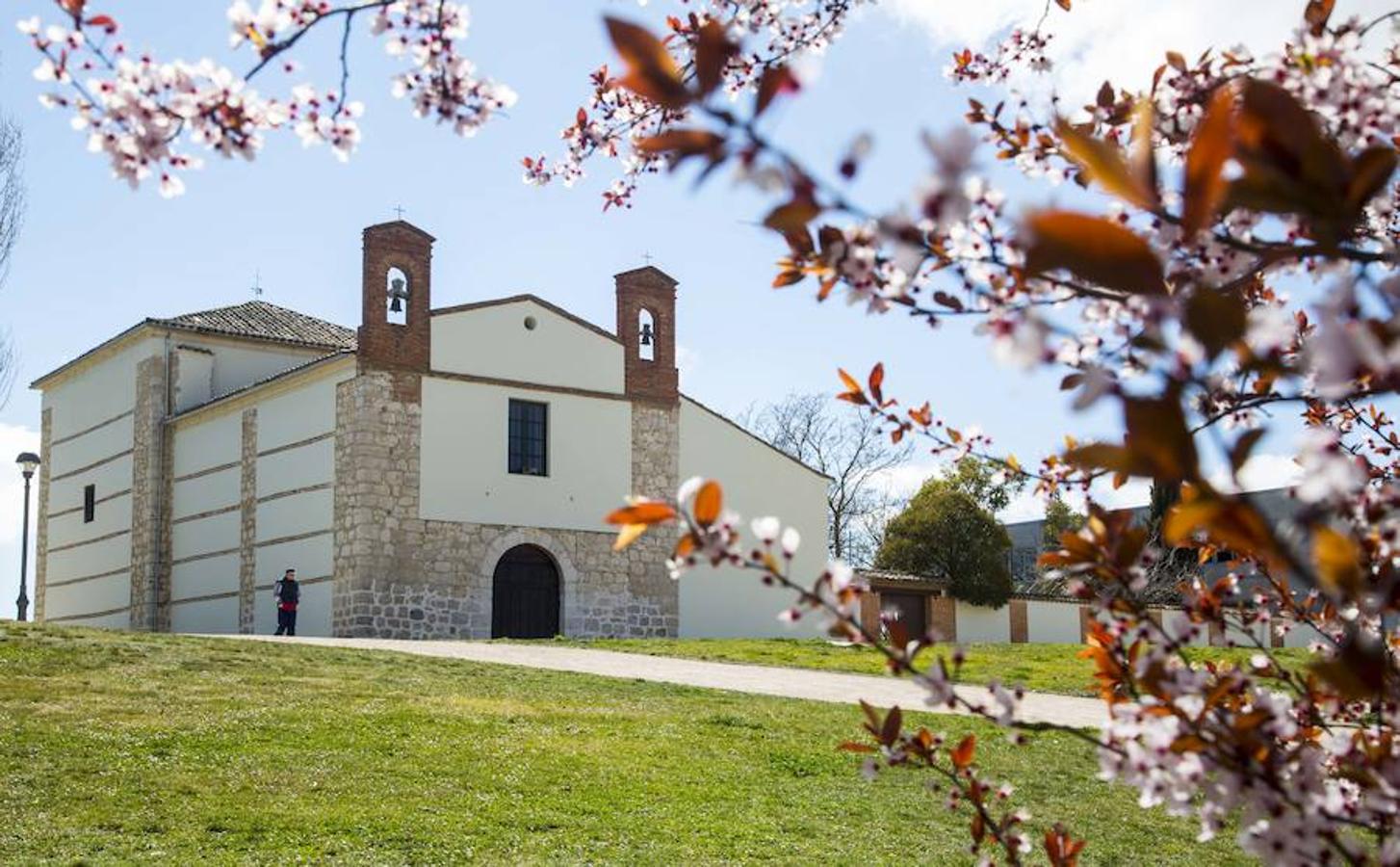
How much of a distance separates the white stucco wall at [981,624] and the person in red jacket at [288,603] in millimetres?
14605

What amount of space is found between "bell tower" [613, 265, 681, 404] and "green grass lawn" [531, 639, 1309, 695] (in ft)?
21.7

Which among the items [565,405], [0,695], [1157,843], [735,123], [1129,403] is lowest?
[1157,843]

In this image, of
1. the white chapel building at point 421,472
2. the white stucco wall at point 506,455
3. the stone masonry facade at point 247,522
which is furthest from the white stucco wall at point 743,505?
the stone masonry facade at point 247,522

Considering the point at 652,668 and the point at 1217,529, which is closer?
the point at 1217,529

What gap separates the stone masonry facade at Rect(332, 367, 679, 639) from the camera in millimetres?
21688

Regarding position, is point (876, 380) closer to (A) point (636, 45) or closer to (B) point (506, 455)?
(A) point (636, 45)

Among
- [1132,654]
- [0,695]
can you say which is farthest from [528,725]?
[1132,654]

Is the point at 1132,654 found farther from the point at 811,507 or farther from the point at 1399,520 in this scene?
the point at 811,507

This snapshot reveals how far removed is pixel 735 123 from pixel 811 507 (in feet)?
82.4

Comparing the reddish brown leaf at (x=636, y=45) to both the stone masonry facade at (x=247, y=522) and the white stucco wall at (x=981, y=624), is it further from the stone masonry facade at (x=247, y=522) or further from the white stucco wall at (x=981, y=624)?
the white stucco wall at (x=981, y=624)

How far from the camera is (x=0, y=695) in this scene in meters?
9.75

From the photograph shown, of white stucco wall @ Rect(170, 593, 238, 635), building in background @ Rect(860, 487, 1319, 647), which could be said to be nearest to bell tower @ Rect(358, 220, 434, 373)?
white stucco wall @ Rect(170, 593, 238, 635)

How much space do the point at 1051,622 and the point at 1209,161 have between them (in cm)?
3145

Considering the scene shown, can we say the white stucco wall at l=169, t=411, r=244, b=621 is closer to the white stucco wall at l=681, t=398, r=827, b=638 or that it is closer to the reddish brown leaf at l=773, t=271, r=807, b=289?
the white stucco wall at l=681, t=398, r=827, b=638
